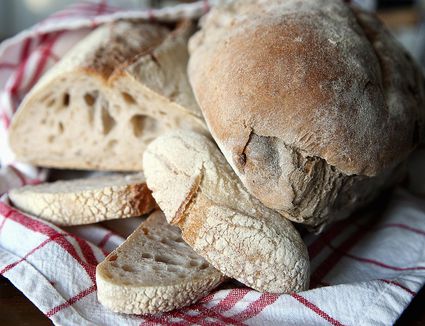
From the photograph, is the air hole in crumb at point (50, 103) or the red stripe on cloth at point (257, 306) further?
the air hole in crumb at point (50, 103)

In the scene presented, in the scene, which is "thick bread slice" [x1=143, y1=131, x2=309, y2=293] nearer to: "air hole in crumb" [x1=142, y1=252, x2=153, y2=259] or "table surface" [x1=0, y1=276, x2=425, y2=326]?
"air hole in crumb" [x1=142, y1=252, x2=153, y2=259]

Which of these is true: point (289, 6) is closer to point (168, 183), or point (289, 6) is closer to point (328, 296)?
point (168, 183)

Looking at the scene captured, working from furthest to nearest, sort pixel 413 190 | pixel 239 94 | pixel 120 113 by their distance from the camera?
pixel 413 190, pixel 120 113, pixel 239 94

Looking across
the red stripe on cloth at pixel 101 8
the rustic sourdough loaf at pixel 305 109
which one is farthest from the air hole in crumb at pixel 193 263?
the red stripe on cloth at pixel 101 8

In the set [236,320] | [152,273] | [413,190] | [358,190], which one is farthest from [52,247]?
[413,190]

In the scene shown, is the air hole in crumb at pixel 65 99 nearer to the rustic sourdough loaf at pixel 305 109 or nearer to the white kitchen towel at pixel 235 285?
the white kitchen towel at pixel 235 285

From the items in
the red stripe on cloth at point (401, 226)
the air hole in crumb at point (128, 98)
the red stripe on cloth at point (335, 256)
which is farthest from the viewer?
the air hole in crumb at point (128, 98)

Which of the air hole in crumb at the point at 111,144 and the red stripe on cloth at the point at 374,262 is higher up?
the air hole in crumb at the point at 111,144
